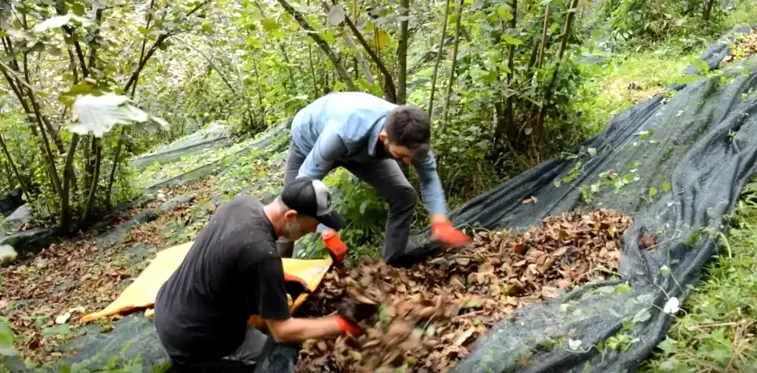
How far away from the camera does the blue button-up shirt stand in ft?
9.57

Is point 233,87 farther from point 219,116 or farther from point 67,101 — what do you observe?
point 67,101

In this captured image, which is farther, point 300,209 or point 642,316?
point 300,209

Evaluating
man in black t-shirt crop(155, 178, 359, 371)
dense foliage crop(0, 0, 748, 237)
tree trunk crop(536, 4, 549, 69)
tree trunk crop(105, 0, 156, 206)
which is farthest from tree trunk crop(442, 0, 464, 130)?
tree trunk crop(105, 0, 156, 206)

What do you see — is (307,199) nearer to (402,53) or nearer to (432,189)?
(432,189)

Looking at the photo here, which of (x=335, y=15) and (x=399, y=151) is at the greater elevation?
(x=335, y=15)

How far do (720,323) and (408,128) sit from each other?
1.44 metres

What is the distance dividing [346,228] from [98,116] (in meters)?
2.97

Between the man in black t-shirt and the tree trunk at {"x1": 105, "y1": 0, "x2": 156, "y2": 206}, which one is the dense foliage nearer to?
the tree trunk at {"x1": 105, "y1": 0, "x2": 156, "y2": 206}

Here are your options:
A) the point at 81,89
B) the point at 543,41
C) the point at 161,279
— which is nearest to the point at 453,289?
the point at 161,279

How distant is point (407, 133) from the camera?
2699 mm

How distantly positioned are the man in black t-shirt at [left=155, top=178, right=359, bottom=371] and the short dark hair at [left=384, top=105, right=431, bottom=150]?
482 millimetres

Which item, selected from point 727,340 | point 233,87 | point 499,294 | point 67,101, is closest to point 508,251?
point 499,294

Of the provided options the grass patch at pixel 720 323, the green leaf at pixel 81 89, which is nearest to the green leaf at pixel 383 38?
the grass patch at pixel 720 323

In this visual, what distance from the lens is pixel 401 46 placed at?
12.2 feet
